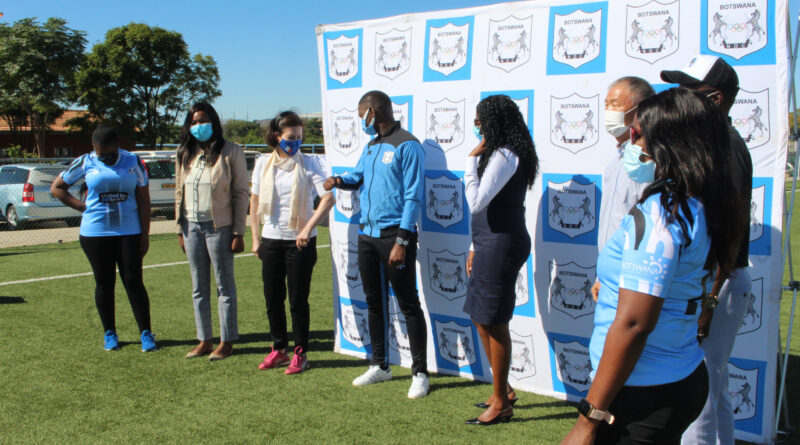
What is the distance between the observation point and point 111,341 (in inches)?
207

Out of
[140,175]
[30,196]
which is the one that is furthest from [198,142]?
[30,196]

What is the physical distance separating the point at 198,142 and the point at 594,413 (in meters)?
4.14

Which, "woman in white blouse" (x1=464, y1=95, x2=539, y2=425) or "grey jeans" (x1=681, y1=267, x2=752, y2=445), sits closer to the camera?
"grey jeans" (x1=681, y1=267, x2=752, y2=445)

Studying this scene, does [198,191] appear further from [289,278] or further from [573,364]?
[573,364]

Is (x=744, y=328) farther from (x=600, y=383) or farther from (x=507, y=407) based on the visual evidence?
(x=600, y=383)

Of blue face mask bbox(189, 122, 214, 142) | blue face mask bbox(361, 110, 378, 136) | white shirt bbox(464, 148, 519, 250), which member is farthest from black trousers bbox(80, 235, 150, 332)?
white shirt bbox(464, 148, 519, 250)

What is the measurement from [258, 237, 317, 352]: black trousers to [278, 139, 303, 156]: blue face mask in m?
0.67

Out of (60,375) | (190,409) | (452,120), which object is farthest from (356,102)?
(60,375)

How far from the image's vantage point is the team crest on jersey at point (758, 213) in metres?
3.32

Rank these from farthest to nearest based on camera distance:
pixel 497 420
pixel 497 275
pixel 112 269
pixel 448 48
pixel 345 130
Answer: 1. pixel 112 269
2. pixel 345 130
3. pixel 448 48
4. pixel 497 420
5. pixel 497 275

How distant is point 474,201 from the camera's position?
141 inches

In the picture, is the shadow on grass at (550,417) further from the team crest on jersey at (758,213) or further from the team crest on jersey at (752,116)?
the team crest on jersey at (752,116)

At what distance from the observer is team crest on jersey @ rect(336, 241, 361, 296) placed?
495cm

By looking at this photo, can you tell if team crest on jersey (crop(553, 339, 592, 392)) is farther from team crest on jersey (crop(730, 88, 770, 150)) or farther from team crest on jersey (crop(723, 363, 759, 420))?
team crest on jersey (crop(730, 88, 770, 150))
